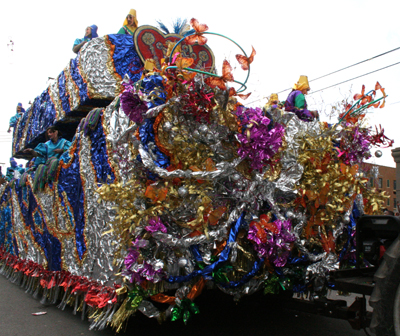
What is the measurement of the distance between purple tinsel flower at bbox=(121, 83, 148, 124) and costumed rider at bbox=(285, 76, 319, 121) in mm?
1494

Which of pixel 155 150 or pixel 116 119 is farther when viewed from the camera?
pixel 116 119

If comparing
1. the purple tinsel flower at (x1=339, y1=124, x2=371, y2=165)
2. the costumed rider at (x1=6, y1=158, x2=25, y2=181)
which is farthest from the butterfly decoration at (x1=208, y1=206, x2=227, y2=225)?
the costumed rider at (x1=6, y1=158, x2=25, y2=181)

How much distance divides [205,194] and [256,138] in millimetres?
579

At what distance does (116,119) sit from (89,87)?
1610 millimetres

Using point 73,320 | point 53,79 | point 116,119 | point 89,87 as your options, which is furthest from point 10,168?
point 116,119

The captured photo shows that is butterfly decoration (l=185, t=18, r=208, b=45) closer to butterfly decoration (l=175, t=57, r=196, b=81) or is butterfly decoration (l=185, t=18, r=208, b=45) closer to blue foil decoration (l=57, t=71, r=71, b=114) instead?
butterfly decoration (l=175, t=57, r=196, b=81)

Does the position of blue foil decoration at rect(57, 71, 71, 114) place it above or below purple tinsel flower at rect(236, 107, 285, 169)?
above

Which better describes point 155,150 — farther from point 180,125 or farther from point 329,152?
point 329,152

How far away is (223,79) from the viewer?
2.76 meters

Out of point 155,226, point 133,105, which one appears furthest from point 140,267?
point 133,105

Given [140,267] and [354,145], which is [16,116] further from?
[354,145]

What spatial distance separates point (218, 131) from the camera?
294 centimetres

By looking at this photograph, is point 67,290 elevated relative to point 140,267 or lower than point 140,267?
lower

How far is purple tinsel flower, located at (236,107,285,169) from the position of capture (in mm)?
2902
